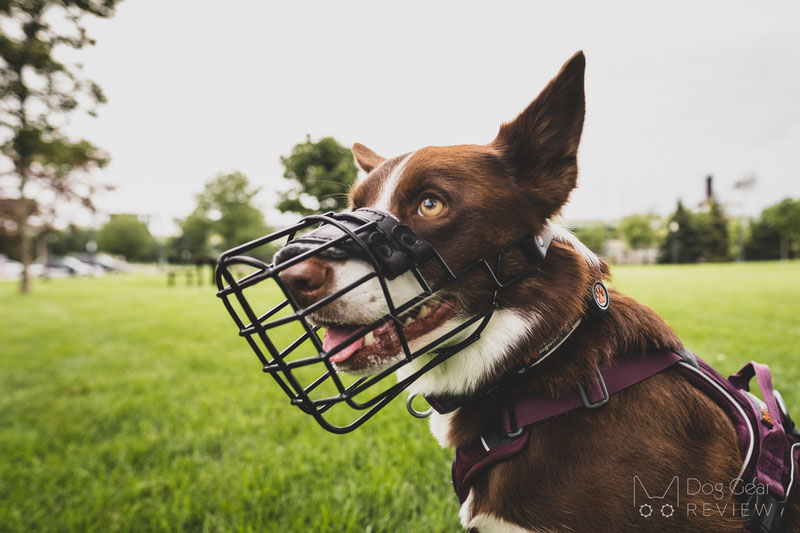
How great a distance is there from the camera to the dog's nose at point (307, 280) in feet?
3.92

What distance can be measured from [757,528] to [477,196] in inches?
54.7

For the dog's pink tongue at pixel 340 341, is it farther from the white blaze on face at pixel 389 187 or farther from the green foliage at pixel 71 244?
the green foliage at pixel 71 244

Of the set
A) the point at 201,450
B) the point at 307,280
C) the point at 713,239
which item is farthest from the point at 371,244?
the point at 713,239

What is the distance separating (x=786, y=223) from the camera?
171 ft

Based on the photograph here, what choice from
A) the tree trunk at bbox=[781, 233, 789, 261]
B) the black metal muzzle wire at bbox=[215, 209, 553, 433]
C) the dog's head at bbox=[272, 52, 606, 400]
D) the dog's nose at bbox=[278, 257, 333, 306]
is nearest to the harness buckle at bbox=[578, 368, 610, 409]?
the dog's head at bbox=[272, 52, 606, 400]

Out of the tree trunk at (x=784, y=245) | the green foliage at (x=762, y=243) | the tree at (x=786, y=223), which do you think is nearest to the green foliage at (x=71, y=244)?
the green foliage at (x=762, y=243)

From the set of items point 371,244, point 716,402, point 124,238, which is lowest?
point 124,238

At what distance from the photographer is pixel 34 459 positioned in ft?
9.59

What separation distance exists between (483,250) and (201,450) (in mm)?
2847

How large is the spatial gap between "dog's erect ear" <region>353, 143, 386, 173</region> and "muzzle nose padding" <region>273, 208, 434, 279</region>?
1068 mm

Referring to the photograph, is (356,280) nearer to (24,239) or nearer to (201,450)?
(201,450)

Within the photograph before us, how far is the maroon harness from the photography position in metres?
1.25

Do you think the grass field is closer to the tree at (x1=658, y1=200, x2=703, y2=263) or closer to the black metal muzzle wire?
the black metal muzzle wire

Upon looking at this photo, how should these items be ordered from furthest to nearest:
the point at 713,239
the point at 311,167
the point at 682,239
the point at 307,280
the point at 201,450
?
the point at 682,239, the point at 713,239, the point at 311,167, the point at 201,450, the point at 307,280
